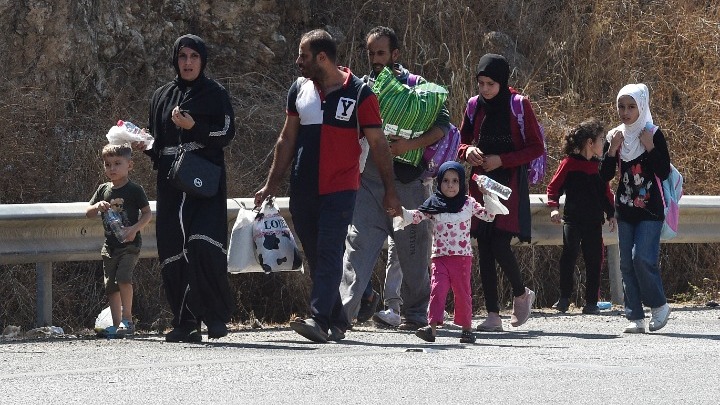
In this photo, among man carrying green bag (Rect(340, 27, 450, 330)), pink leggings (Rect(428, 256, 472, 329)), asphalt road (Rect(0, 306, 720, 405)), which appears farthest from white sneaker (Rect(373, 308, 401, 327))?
pink leggings (Rect(428, 256, 472, 329))

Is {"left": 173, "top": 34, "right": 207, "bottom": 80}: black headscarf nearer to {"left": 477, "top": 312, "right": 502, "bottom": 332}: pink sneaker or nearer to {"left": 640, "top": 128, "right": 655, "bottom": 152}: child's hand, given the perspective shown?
{"left": 477, "top": 312, "right": 502, "bottom": 332}: pink sneaker

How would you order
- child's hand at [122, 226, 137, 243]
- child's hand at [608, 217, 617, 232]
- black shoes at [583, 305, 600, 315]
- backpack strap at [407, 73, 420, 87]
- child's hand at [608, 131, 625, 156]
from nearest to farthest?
child's hand at [122, 226, 137, 243] < child's hand at [608, 131, 625, 156] < backpack strap at [407, 73, 420, 87] < black shoes at [583, 305, 600, 315] < child's hand at [608, 217, 617, 232]

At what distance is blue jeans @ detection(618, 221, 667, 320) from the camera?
34.1 feet

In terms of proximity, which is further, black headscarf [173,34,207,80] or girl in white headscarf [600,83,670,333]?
girl in white headscarf [600,83,670,333]

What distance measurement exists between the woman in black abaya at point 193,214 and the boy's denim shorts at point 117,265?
43 centimetres

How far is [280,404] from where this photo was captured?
6512 millimetres

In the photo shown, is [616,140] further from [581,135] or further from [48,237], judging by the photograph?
[48,237]

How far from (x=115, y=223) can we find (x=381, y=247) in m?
1.81

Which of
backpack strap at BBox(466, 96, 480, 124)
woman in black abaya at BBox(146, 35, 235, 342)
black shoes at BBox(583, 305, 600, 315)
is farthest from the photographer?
black shoes at BBox(583, 305, 600, 315)

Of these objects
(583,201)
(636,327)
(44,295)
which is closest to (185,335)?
(44,295)

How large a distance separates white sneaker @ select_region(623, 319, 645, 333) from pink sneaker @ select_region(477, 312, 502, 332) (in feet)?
2.82

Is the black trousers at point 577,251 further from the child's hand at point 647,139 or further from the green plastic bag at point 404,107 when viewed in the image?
the green plastic bag at point 404,107

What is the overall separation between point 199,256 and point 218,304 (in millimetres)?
318

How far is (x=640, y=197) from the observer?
10383mm
